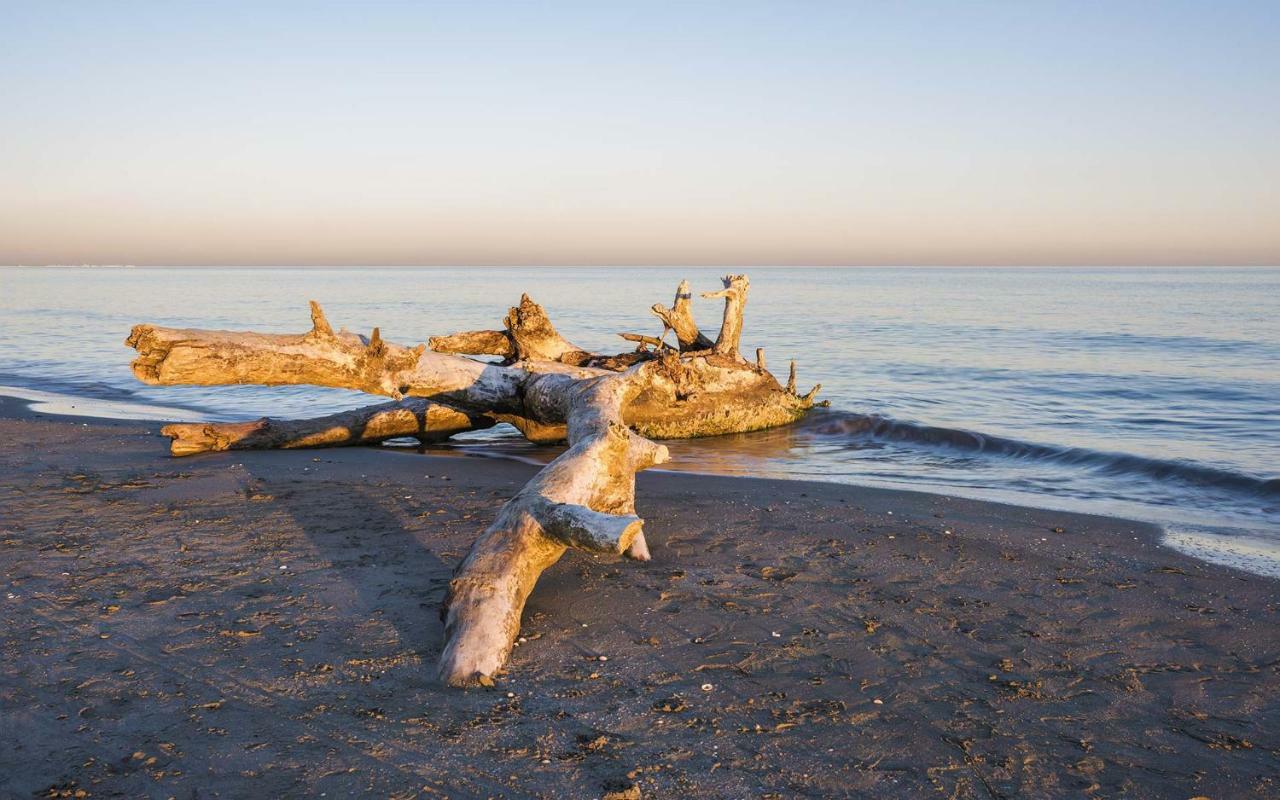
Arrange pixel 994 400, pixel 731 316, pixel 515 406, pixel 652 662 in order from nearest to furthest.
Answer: pixel 652 662, pixel 515 406, pixel 731 316, pixel 994 400

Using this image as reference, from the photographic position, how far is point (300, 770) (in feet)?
10.2

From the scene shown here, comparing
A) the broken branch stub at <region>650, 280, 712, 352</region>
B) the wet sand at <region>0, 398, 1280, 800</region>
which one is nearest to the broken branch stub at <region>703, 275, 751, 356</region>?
the broken branch stub at <region>650, 280, 712, 352</region>

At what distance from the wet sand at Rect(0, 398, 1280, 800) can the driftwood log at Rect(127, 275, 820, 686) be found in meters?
0.28

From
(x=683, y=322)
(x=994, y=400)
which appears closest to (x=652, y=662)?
(x=683, y=322)

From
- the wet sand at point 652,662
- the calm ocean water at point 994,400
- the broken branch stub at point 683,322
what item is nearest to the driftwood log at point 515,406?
the broken branch stub at point 683,322

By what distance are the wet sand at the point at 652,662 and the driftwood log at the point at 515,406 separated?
0.93 feet

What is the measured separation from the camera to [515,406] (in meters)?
10.0

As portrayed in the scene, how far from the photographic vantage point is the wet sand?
3.19m

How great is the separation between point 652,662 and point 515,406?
625cm

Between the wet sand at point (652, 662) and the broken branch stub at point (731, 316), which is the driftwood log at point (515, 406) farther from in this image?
the wet sand at point (652, 662)

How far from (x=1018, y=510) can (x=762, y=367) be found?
193 inches

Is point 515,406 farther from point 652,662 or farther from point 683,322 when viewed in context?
point 652,662

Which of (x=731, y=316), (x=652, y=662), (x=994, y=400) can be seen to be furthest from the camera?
(x=994, y=400)

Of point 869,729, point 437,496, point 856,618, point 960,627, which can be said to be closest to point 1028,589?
point 960,627
